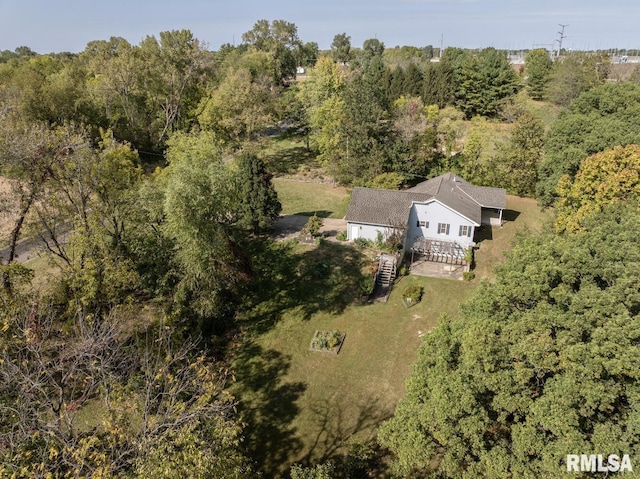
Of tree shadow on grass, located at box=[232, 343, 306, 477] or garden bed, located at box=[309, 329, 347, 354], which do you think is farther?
garden bed, located at box=[309, 329, 347, 354]

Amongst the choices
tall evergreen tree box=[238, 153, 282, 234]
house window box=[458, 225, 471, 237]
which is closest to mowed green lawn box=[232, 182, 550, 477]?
house window box=[458, 225, 471, 237]

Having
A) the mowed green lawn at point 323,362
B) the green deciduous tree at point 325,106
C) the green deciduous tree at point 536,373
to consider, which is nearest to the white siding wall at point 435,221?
the mowed green lawn at point 323,362

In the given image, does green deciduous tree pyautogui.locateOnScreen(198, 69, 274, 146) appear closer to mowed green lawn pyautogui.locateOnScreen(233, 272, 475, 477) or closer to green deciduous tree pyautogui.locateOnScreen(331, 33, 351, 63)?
mowed green lawn pyautogui.locateOnScreen(233, 272, 475, 477)

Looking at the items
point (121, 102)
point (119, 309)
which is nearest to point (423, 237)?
point (119, 309)

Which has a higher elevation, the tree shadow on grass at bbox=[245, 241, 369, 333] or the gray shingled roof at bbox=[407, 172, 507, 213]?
the gray shingled roof at bbox=[407, 172, 507, 213]

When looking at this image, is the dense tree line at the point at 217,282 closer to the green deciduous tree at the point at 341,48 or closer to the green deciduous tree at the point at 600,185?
the green deciduous tree at the point at 600,185

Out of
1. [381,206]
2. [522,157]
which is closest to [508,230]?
[522,157]
